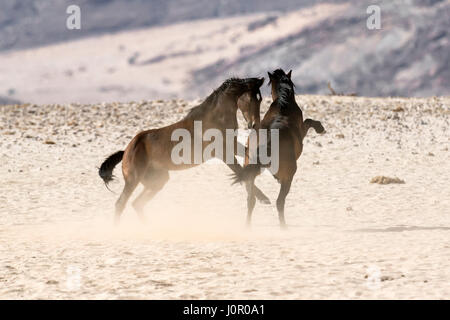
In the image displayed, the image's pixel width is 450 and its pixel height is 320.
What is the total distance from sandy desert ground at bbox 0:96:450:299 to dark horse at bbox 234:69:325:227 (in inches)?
29.6

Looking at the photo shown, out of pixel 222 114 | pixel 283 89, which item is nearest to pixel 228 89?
pixel 222 114

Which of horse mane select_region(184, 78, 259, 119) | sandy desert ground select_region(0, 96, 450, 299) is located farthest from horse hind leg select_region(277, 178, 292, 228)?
horse mane select_region(184, 78, 259, 119)

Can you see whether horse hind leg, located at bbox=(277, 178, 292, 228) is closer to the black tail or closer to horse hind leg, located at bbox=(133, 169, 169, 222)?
horse hind leg, located at bbox=(133, 169, 169, 222)

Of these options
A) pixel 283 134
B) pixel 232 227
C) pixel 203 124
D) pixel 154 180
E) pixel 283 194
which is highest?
pixel 203 124

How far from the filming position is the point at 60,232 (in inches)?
480

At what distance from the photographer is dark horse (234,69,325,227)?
11453mm

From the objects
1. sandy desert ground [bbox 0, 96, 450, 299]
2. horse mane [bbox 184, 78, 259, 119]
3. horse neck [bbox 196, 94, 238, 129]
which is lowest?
sandy desert ground [bbox 0, 96, 450, 299]

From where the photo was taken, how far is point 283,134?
11.5 m

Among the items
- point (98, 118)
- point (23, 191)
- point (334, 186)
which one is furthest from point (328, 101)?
point (23, 191)

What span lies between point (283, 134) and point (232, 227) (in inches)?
76.5

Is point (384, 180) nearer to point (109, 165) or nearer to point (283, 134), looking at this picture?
point (283, 134)

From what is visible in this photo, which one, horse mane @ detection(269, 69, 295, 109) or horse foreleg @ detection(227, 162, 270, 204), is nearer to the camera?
horse foreleg @ detection(227, 162, 270, 204)

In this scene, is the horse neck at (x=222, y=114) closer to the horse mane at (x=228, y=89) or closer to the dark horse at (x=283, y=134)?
the horse mane at (x=228, y=89)

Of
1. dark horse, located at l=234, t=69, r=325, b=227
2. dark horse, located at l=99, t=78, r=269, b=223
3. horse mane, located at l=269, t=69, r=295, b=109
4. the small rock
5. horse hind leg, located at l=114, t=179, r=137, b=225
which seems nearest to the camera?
dark horse, located at l=234, t=69, r=325, b=227
